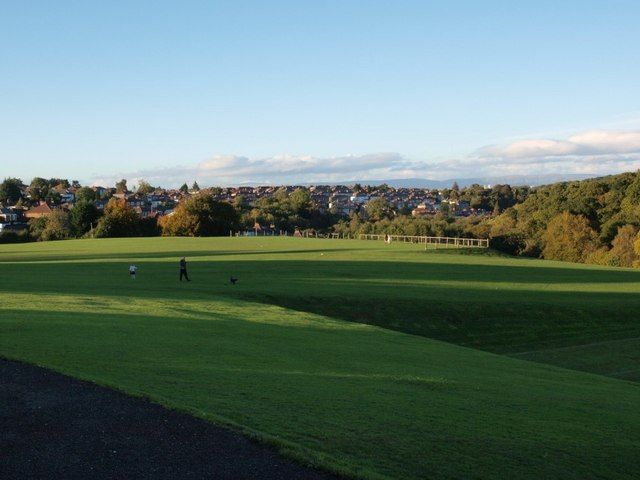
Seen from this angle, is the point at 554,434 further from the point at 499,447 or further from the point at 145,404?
the point at 145,404

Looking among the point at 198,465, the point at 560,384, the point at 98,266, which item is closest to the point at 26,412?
the point at 198,465

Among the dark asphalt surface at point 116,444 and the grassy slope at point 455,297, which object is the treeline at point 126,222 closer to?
the grassy slope at point 455,297

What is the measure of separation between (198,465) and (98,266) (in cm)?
5117

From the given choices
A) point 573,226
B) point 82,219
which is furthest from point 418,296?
point 82,219

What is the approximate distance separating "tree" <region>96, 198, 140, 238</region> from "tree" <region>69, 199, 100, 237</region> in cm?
311

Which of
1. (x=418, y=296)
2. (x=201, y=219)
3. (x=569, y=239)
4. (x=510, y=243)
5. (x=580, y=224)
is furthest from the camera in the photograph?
(x=201, y=219)

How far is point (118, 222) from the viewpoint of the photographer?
443 ft

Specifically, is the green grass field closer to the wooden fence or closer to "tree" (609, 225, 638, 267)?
"tree" (609, 225, 638, 267)

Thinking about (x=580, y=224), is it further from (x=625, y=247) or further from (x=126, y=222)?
(x=126, y=222)

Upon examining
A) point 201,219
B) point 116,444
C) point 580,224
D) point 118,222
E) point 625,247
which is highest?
point 116,444

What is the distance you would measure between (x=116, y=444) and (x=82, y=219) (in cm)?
13336

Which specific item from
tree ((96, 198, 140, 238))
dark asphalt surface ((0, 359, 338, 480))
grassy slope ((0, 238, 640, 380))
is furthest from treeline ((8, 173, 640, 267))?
dark asphalt surface ((0, 359, 338, 480))

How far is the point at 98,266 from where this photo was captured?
57500mm

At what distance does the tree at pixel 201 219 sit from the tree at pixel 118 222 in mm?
5575
